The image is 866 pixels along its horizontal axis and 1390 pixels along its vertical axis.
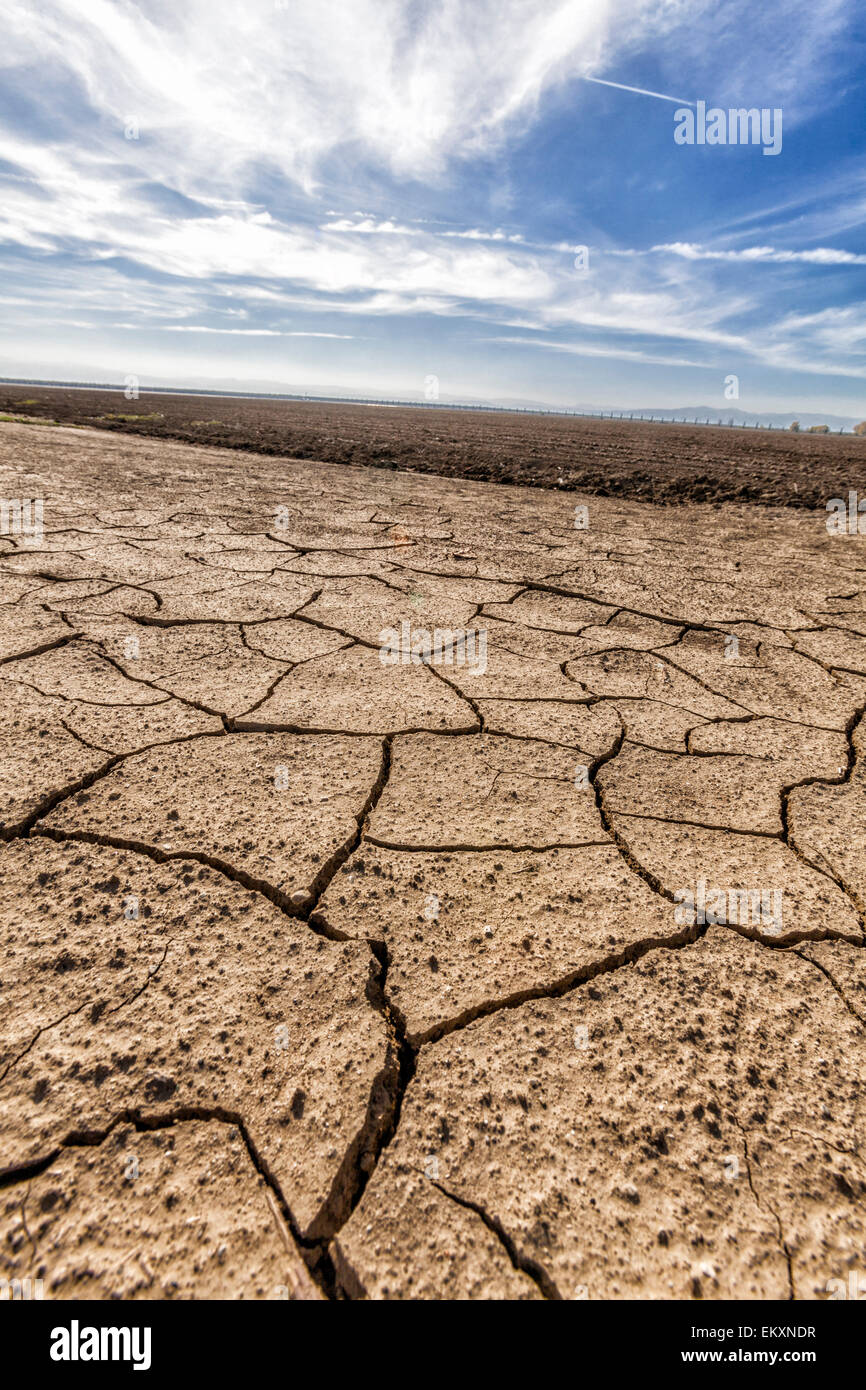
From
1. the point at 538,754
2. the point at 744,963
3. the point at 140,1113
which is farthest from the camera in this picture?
the point at 538,754

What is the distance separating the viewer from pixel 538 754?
1925 millimetres

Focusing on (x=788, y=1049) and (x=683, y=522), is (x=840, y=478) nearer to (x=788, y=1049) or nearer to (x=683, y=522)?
(x=683, y=522)

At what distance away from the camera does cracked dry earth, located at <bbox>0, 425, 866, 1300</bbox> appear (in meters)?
0.82

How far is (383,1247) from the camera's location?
80cm

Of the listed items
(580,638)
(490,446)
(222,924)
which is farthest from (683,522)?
(490,446)

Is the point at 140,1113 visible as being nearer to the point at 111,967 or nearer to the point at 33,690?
the point at 111,967

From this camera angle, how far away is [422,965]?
1195 mm

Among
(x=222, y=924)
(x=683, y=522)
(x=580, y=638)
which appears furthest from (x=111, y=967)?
(x=683, y=522)

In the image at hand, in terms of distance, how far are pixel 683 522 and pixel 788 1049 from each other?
5.40 meters

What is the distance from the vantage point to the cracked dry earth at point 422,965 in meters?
0.82

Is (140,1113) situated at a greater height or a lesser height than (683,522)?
lesser

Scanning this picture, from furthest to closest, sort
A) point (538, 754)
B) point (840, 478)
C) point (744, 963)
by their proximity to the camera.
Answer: point (840, 478), point (538, 754), point (744, 963)
